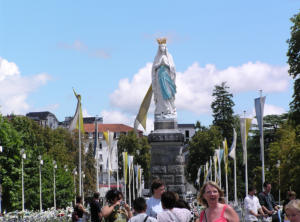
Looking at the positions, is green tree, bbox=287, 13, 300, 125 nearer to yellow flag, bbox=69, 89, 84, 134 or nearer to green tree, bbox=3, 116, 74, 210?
yellow flag, bbox=69, 89, 84, 134

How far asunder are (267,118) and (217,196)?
314 feet

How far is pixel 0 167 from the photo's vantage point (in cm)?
5447

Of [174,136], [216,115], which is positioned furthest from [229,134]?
[174,136]

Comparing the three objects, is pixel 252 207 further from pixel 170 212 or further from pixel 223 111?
pixel 223 111

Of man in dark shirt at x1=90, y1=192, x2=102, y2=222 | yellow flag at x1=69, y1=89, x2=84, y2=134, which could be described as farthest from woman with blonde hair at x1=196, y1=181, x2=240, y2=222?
yellow flag at x1=69, y1=89, x2=84, y2=134

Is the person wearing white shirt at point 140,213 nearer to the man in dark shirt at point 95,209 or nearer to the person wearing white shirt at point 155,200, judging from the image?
the person wearing white shirt at point 155,200

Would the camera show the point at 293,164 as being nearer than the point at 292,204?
No

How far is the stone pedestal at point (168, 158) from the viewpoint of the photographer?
51.8 metres

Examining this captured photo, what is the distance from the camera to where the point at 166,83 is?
55.2 meters

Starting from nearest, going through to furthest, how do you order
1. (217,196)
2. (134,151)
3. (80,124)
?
(217,196) < (80,124) < (134,151)

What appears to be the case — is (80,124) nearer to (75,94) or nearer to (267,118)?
(75,94)

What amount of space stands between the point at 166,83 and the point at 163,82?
0.24 meters

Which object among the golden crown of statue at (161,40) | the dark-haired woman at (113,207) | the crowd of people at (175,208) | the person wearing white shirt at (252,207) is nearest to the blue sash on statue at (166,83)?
the golden crown of statue at (161,40)

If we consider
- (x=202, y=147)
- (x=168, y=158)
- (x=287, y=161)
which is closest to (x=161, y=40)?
(x=168, y=158)
